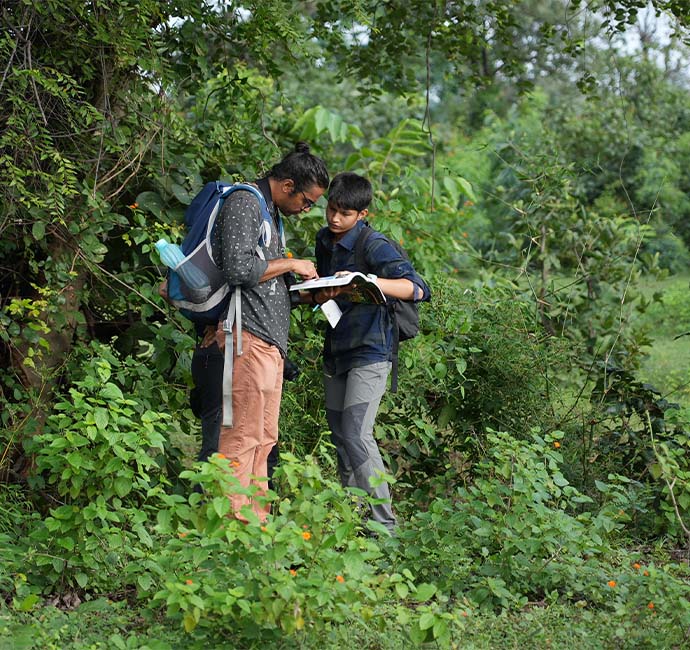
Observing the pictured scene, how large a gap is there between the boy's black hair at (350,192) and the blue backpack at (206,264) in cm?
41

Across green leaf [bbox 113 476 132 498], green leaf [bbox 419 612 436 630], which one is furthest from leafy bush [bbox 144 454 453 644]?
green leaf [bbox 113 476 132 498]

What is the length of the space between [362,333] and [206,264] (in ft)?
2.62

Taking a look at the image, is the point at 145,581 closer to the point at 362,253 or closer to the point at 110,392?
the point at 110,392

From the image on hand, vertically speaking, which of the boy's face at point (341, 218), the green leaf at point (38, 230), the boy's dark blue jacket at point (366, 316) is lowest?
the boy's dark blue jacket at point (366, 316)

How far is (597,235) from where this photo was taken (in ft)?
24.6

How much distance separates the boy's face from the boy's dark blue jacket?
0.14ft

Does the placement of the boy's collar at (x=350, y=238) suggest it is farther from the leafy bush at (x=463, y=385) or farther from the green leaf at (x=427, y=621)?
the green leaf at (x=427, y=621)

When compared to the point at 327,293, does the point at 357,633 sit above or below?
below

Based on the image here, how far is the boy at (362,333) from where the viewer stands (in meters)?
4.52

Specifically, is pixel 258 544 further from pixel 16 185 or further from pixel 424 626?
pixel 16 185

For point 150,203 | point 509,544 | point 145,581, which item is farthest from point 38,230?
point 509,544

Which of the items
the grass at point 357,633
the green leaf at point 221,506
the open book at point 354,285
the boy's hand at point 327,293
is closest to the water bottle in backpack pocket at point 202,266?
the open book at point 354,285

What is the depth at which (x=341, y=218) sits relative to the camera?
4562 mm

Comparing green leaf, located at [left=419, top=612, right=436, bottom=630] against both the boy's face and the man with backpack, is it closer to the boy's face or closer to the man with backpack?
the man with backpack
